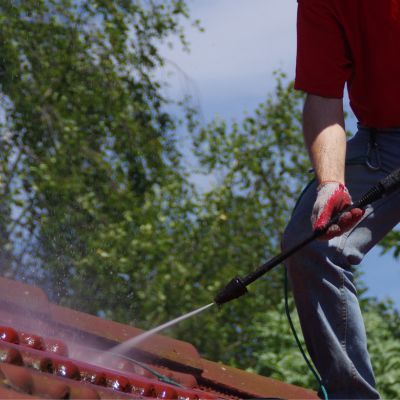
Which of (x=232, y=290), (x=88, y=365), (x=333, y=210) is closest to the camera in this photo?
(x=88, y=365)

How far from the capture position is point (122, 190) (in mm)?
10422

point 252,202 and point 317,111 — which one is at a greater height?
point 252,202

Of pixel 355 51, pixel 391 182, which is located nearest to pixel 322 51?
pixel 355 51

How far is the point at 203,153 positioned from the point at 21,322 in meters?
8.12

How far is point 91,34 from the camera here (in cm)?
1099

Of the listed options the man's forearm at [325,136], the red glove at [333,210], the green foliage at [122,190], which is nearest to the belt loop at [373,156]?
the man's forearm at [325,136]

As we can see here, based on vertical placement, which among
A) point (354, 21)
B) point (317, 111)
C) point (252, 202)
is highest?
point (252, 202)

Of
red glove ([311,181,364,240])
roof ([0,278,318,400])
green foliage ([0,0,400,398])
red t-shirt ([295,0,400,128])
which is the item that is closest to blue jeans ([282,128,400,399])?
red glove ([311,181,364,240])

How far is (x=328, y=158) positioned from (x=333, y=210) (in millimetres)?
218

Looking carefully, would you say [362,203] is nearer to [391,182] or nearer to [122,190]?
[391,182]

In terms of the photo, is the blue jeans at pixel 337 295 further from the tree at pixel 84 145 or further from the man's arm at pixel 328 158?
the tree at pixel 84 145

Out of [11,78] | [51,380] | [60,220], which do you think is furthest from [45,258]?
[51,380]

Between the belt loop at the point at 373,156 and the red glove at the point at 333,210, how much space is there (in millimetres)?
227

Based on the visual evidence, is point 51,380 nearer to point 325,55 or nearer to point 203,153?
point 325,55
